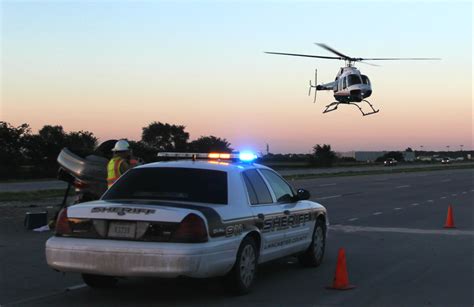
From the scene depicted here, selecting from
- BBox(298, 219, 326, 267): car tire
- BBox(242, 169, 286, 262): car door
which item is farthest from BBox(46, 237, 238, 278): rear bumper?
BBox(298, 219, 326, 267): car tire

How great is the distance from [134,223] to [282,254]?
2440mm

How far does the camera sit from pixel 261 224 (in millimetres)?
7422

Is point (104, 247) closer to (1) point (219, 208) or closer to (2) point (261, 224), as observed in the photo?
(1) point (219, 208)

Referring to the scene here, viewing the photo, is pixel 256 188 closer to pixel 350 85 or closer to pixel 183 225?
pixel 183 225

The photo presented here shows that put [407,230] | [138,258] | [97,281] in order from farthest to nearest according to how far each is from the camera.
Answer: [407,230], [97,281], [138,258]

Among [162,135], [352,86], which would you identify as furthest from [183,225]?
[162,135]

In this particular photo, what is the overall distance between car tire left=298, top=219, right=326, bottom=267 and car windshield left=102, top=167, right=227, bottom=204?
2.32 meters

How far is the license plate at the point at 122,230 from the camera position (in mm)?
6367

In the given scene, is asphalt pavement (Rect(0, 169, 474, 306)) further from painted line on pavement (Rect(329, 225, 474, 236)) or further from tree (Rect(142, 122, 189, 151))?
tree (Rect(142, 122, 189, 151))

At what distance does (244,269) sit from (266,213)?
2.86 feet

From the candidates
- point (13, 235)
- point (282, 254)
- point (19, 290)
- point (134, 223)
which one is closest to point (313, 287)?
point (282, 254)

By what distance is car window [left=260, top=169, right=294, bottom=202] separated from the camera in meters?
8.35

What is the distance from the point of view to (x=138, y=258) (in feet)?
20.3

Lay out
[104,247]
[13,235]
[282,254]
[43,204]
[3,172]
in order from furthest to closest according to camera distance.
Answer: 1. [3,172]
2. [43,204]
3. [13,235]
4. [282,254]
5. [104,247]
